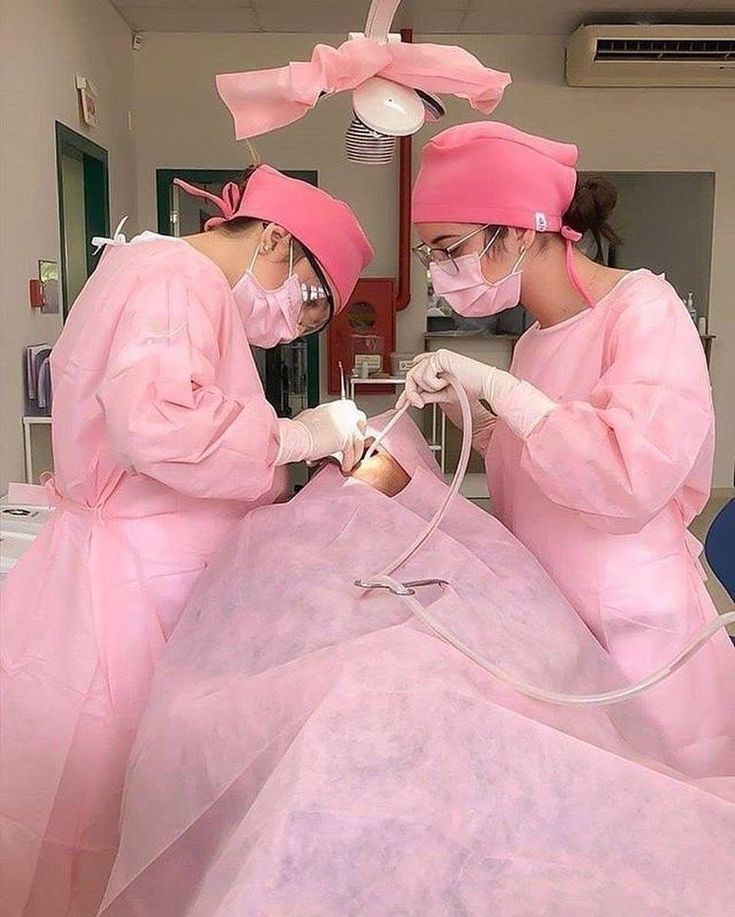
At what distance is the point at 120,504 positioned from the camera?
134 centimetres

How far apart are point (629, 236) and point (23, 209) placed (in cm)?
412

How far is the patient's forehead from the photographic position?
1456 millimetres

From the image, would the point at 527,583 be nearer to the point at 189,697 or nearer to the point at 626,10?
the point at 189,697

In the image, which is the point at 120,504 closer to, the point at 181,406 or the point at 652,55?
the point at 181,406

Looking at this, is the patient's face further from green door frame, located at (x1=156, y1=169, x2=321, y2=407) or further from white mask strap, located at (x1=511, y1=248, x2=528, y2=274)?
green door frame, located at (x1=156, y1=169, x2=321, y2=407)

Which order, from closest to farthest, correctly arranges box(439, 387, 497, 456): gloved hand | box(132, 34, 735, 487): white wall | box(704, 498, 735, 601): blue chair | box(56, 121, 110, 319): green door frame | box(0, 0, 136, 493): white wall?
box(439, 387, 497, 456): gloved hand, box(704, 498, 735, 601): blue chair, box(0, 0, 136, 493): white wall, box(56, 121, 110, 319): green door frame, box(132, 34, 735, 487): white wall

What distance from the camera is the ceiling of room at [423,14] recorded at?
458 centimetres

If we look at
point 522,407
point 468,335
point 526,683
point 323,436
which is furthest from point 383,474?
point 468,335

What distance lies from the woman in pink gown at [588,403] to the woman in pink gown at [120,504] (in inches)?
9.0

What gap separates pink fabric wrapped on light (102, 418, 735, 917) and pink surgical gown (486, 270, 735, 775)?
135mm

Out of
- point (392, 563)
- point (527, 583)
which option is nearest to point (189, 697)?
point (392, 563)

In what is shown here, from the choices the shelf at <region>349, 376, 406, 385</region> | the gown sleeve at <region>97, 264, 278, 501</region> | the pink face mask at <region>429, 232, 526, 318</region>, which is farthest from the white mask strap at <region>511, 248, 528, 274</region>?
the shelf at <region>349, 376, 406, 385</region>

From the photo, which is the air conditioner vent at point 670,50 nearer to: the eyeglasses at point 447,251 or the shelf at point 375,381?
the shelf at point 375,381

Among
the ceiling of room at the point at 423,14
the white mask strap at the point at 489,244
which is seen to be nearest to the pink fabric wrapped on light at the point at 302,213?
the white mask strap at the point at 489,244
